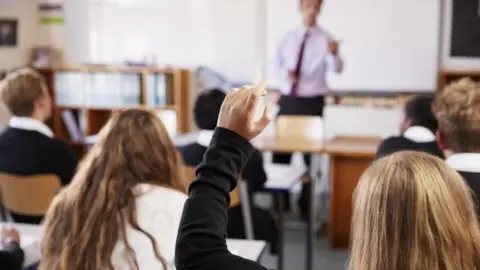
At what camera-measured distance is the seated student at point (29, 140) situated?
3072mm

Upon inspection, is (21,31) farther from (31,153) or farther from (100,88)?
(31,153)

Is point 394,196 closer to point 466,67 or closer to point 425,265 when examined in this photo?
point 425,265

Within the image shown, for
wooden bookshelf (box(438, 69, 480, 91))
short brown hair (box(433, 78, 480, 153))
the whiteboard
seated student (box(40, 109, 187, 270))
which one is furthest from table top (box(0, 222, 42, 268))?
wooden bookshelf (box(438, 69, 480, 91))

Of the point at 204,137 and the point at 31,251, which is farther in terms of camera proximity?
the point at 204,137

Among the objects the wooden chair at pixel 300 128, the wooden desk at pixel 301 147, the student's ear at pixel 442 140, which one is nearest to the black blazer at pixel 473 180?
the student's ear at pixel 442 140

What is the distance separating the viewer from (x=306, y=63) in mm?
5590

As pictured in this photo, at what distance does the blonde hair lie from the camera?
3.23 feet

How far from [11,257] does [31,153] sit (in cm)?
128

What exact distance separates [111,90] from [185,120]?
724 mm

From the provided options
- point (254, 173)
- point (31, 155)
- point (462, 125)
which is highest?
point (462, 125)

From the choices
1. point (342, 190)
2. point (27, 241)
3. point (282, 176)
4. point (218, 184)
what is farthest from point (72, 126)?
point (218, 184)

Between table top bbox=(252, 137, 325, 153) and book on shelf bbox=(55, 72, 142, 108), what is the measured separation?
5.10ft

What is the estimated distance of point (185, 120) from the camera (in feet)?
18.9

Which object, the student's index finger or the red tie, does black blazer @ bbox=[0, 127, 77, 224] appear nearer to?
the student's index finger
